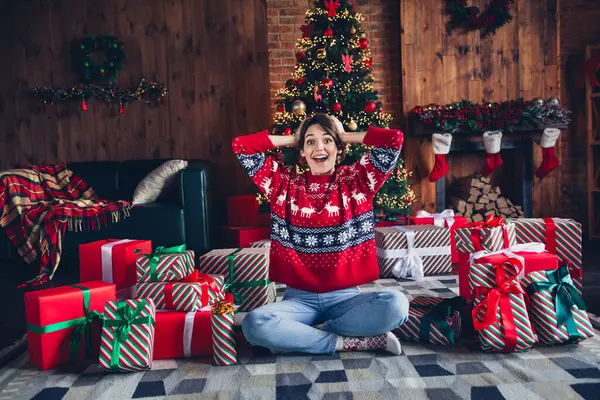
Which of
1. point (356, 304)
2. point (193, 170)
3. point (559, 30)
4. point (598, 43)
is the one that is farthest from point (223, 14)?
point (356, 304)

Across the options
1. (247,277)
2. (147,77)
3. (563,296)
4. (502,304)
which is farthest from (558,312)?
(147,77)

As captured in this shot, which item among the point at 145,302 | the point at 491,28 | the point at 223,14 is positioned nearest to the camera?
the point at 145,302

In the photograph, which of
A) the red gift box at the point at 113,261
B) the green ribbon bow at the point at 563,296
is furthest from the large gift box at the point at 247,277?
the green ribbon bow at the point at 563,296

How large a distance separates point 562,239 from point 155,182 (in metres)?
2.97

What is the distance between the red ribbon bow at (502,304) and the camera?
1941 mm

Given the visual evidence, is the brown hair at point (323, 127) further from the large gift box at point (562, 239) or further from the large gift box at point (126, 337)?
the large gift box at point (562, 239)

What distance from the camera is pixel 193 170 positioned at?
410cm

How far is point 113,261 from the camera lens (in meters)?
2.54

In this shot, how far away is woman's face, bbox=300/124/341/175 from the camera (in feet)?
6.72

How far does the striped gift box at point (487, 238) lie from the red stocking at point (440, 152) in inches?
86.2

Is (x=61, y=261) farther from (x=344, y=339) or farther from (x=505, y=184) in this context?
(x=505, y=184)

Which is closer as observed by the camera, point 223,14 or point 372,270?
point 372,270

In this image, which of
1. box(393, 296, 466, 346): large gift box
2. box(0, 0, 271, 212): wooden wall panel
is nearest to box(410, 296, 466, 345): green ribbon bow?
box(393, 296, 466, 346): large gift box

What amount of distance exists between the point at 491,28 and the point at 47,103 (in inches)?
170
